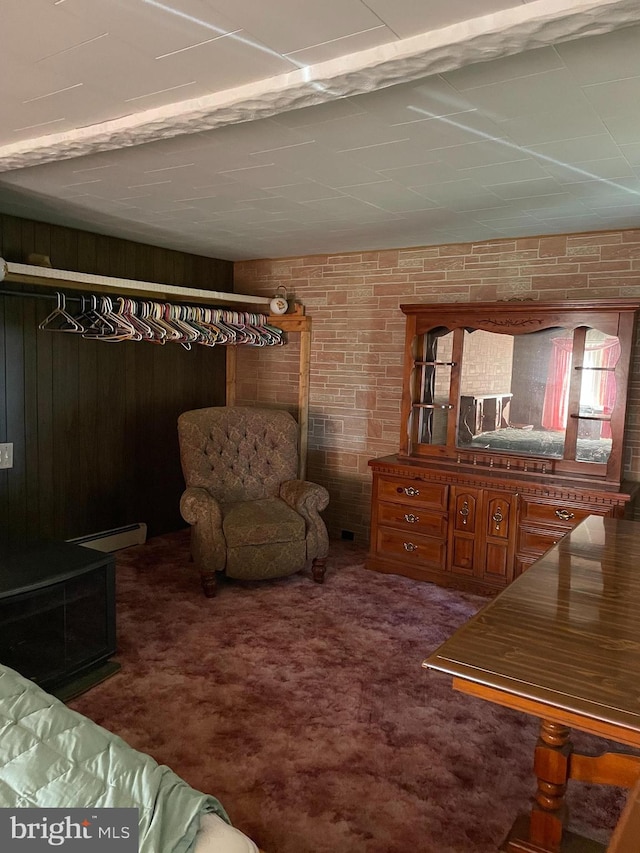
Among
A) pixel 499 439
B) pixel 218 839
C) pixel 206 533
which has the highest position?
pixel 499 439

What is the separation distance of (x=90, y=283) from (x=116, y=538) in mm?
1855

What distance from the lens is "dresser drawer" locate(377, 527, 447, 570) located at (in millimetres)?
3893

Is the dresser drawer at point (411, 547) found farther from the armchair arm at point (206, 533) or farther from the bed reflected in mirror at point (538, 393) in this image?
the armchair arm at point (206, 533)

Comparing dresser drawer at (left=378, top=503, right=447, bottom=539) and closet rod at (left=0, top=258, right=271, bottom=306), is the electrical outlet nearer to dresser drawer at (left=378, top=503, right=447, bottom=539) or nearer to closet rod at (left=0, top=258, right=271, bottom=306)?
closet rod at (left=0, top=258, right=271, bottom=306)

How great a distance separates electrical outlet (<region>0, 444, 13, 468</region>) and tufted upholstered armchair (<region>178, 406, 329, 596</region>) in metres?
1.02

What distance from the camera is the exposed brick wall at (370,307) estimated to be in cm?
379

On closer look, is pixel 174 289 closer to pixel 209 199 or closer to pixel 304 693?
pixel 209 199

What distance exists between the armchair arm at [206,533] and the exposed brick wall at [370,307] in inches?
58.1

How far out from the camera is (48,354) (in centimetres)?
388

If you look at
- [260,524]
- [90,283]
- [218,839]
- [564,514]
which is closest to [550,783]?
[218,839]

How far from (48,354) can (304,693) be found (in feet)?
8.65

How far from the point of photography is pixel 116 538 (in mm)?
4391

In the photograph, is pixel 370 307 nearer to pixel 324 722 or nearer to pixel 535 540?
pixel 535 540

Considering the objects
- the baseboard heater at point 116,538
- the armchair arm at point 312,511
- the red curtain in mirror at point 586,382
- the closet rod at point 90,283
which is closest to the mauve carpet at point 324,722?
the armchair arm at point 312,511
